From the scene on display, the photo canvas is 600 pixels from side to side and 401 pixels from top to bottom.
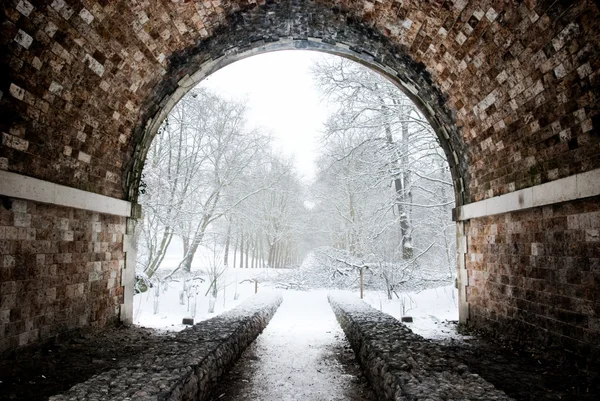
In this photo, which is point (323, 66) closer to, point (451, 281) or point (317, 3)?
point (317, 3)

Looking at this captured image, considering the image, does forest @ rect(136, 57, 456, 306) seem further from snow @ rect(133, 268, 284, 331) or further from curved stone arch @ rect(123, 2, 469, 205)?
curved stone arch @ rect(123, 2, 469, 205)

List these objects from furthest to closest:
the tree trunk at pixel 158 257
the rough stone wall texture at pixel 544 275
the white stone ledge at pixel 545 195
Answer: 1. the tree trunk at pixel 158 257
2. the rough stone wall texture at pixel 544 275
3. the white stone ledge at pixel 545 195

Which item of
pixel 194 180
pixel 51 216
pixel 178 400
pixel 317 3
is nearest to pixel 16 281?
pixel 51 216

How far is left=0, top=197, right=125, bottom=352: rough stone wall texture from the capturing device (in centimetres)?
518

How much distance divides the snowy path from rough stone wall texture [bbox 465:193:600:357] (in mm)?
2587

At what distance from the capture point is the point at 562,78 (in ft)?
16.2

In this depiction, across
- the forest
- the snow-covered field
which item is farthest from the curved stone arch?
the forest

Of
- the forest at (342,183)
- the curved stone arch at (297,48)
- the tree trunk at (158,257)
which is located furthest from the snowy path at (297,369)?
the tree trunk at (158,257)

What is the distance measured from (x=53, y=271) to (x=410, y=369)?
5039mm

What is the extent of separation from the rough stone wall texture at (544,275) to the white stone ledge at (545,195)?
115mm

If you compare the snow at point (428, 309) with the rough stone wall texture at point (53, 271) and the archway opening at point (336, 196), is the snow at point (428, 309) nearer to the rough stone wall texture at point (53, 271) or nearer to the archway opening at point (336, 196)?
the archway opening at point (336, 196)

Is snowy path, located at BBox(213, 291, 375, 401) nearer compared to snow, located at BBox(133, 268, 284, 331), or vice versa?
snowy path, located at BBox(213, 291, 375, 401)

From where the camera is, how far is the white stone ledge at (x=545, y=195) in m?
4.79

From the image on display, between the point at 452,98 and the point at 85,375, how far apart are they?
707 centimetres
